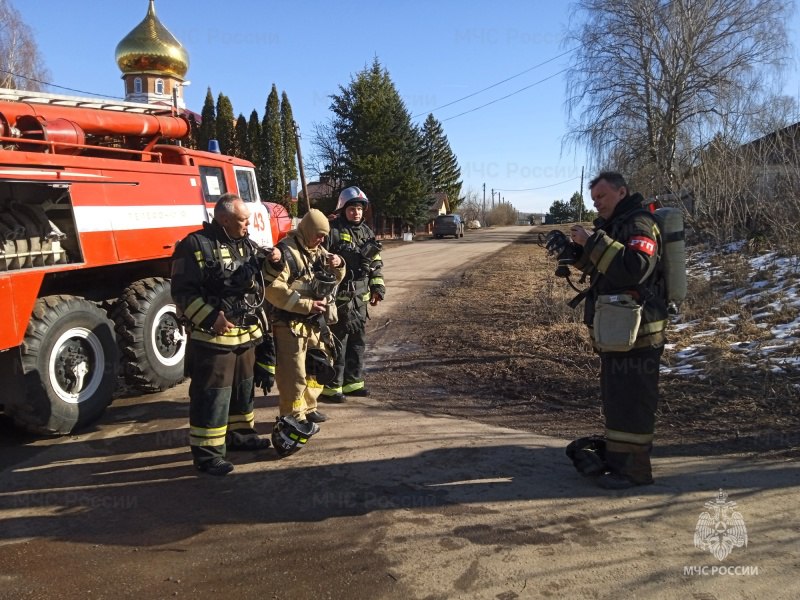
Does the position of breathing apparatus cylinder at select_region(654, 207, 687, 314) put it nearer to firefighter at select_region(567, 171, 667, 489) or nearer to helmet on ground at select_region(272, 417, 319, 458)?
firefighter at select_region(567, 171, 667, 489)

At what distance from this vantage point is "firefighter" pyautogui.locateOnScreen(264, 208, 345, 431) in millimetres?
4520

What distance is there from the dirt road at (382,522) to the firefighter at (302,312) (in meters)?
0.46

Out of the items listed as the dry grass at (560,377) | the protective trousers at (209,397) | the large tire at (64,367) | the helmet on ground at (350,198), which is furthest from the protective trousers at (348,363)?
the large tire at (64,367)

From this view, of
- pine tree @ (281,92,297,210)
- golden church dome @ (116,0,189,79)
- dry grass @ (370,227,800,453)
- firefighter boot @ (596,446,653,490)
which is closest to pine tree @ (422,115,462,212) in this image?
pine tree @ (281,92,297,210)

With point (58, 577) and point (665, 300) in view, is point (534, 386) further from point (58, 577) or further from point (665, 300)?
point (58, 577)

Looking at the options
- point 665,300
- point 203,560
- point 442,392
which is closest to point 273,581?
point 203,560

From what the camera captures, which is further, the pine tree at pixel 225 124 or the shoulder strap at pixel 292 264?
the pine tree at pixel 225 124

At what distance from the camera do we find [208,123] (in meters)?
44.2

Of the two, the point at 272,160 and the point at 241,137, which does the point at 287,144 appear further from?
the point at 241,137

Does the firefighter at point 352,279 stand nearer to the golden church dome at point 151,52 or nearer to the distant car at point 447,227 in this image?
the golden church dome at point 151,52

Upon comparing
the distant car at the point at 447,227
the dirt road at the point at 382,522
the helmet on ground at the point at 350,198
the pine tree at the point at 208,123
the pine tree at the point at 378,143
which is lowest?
the dirt road at the point at 382,522

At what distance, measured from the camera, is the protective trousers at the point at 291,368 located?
4598 millimetres

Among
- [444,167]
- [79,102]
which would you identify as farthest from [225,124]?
[79,102]

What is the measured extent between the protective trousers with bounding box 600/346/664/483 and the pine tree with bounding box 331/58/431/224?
108 feet
